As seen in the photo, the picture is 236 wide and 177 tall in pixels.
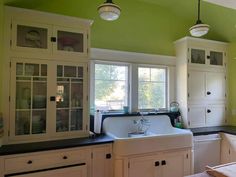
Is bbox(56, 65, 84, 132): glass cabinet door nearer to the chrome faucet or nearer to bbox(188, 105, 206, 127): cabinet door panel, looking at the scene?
the chrome faucet

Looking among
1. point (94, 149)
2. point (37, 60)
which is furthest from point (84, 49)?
point (94, 149)

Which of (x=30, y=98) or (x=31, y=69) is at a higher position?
(x=31, y=69)

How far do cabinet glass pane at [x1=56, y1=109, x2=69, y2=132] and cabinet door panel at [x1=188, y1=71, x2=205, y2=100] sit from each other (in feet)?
6.77

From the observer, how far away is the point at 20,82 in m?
2.25

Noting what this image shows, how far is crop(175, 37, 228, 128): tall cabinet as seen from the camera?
3.29 meters

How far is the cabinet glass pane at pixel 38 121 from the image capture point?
2299mm

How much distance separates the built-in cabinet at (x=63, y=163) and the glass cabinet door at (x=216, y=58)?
247 centimetres

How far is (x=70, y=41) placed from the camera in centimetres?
248

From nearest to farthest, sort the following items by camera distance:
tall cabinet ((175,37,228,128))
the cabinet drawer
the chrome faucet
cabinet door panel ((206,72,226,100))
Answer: the cabinet drawer, the chrome faucet, tall cabinet ((175,37,228,128)), cabinet door panel ((206,72,226,100))

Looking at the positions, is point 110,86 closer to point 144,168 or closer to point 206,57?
point 144,168

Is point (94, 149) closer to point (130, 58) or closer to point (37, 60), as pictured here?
point (37, 60)

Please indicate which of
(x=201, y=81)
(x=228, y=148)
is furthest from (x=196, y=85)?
(x=228, y=148)

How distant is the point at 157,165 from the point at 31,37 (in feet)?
7.33

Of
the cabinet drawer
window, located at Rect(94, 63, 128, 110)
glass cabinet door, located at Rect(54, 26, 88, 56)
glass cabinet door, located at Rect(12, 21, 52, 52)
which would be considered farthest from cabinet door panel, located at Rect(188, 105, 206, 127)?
glass cabinet door, located at Rect(12, 21, 52, 52)
